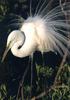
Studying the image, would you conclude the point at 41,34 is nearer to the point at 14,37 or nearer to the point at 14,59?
the point at 14,37

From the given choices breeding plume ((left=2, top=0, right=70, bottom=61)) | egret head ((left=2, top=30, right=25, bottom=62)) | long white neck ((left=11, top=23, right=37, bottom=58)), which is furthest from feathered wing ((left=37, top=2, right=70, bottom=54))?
egret head ((left=2, top=30, right=25, bottom=62))

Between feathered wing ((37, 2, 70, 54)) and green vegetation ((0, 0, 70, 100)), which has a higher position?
feathered wing ((37, 2, 70, 54))

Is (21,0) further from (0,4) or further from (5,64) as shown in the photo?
(5,64)

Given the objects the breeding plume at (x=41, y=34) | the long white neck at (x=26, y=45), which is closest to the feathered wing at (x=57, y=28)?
the breeding plume at (x=41, y=34)

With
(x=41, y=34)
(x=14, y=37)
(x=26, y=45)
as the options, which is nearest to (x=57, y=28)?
(x=41, y=34)

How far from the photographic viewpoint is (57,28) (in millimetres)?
4793

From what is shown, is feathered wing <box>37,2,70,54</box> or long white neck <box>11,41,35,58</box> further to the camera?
feathered wing <box>37,2,70,54</box>

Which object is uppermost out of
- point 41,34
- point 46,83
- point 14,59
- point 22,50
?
point 41,34

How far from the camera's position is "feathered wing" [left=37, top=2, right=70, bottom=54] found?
4.75 m

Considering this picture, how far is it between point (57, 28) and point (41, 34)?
6.6 inches

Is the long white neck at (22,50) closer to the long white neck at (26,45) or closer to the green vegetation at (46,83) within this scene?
the long white neck at (26,45)

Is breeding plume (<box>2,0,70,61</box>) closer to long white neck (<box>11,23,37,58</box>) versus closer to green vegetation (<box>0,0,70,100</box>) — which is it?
long white neck (<box>11,23,37,58</box>)

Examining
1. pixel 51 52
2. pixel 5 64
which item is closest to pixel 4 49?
pixel 5 64

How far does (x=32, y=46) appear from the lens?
4.73m
